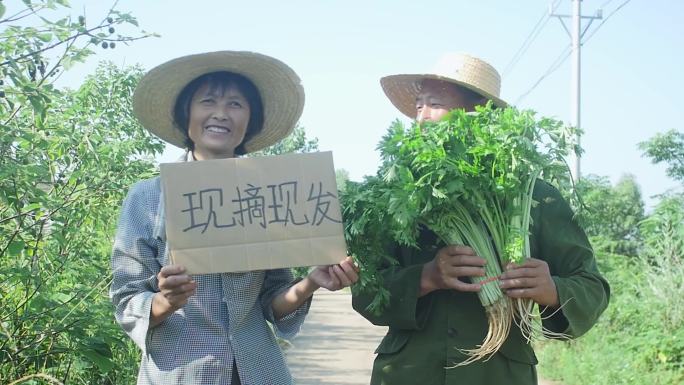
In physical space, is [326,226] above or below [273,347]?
above

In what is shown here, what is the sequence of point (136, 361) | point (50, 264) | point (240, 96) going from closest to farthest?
1. point (240, 96)
2. point (50, 264)
3. point (136, 361)

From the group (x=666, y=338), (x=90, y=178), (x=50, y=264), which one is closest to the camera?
(x=50, y=264)

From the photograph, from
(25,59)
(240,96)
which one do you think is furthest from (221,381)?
(25,59)

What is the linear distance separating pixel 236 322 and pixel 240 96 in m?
0.90

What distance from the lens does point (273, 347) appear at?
285cm

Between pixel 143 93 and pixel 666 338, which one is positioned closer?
pixel 143 93

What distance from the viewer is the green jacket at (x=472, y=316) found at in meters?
2.83

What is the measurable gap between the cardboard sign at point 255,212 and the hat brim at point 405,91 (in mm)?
842

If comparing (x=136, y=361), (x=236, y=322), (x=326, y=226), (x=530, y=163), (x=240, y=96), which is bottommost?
(x=136, y=361)

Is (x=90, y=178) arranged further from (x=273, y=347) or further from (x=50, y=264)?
(x=273, y=347)

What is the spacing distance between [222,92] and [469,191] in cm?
106

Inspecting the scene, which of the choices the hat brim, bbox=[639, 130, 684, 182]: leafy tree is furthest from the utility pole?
the hat brim

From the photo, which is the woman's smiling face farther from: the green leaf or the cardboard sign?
the green leaf

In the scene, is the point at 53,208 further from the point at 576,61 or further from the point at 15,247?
the point at 576,61
